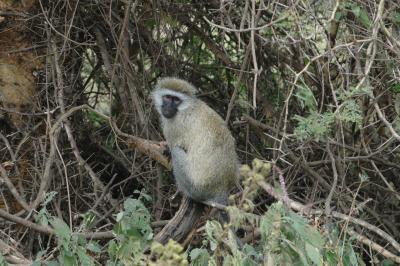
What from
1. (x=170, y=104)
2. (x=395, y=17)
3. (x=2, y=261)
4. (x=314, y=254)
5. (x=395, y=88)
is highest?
(x=395, y=17)

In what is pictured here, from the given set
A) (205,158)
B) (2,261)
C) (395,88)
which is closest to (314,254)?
(2,261)

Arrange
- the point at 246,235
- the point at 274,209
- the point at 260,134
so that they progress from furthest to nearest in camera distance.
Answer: the point at 260,134 → the point at 246,235 → the point at 274,209

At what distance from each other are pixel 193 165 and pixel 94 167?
137 cm

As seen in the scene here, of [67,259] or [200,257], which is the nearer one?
[200,257]

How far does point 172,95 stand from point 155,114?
0.79 m

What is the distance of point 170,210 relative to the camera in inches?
262

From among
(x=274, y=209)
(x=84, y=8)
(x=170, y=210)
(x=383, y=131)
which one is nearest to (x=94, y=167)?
(x=170, y=210)

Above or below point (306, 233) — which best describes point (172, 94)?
above

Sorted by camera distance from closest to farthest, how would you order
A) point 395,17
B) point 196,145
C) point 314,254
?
1. point 314,254
2. point 395,17
3. point 196,145

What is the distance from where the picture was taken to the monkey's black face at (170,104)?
6191 millimetres

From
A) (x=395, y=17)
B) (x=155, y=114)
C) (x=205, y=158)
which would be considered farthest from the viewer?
(x=155, y=114)

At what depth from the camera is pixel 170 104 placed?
621cm

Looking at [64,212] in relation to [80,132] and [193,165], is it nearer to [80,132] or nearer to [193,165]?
[80,132]

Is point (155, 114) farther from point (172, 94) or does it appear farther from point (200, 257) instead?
point (200, 257)
